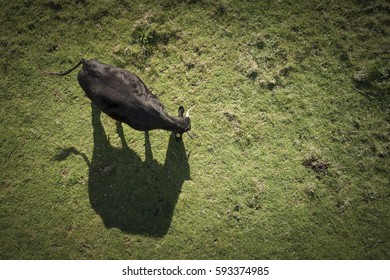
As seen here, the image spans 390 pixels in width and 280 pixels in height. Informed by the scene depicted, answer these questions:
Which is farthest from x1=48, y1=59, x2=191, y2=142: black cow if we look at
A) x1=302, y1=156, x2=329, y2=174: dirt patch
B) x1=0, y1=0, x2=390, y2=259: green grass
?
x1=302, y1=156, x2=329, y2=174: dirt patch

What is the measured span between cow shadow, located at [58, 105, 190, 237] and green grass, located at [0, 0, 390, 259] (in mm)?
31

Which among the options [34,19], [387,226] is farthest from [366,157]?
[34,19]

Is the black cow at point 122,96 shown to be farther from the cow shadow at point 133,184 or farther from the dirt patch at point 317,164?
the dirt patch at point 317,164

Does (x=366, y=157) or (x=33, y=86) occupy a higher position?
(x=366, y=157)

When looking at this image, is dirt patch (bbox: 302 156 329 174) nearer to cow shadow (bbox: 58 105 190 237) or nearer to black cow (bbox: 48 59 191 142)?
cow shadow (bbox: 58 105 190 237)

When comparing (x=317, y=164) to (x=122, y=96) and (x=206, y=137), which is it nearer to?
(x=206, y=137)

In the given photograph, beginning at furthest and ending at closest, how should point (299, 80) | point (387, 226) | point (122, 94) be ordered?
point (299, 80) → point (387, 226) → point (122, 94)

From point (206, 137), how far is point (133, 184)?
193 cm

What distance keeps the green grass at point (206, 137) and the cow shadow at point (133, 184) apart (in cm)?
3

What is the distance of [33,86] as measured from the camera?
23.1 feet

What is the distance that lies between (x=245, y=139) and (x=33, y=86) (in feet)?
16.4

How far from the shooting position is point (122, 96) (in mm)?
5438

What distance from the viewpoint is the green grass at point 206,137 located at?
6.56 meters

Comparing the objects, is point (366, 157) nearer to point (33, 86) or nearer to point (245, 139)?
point (245, 139)
